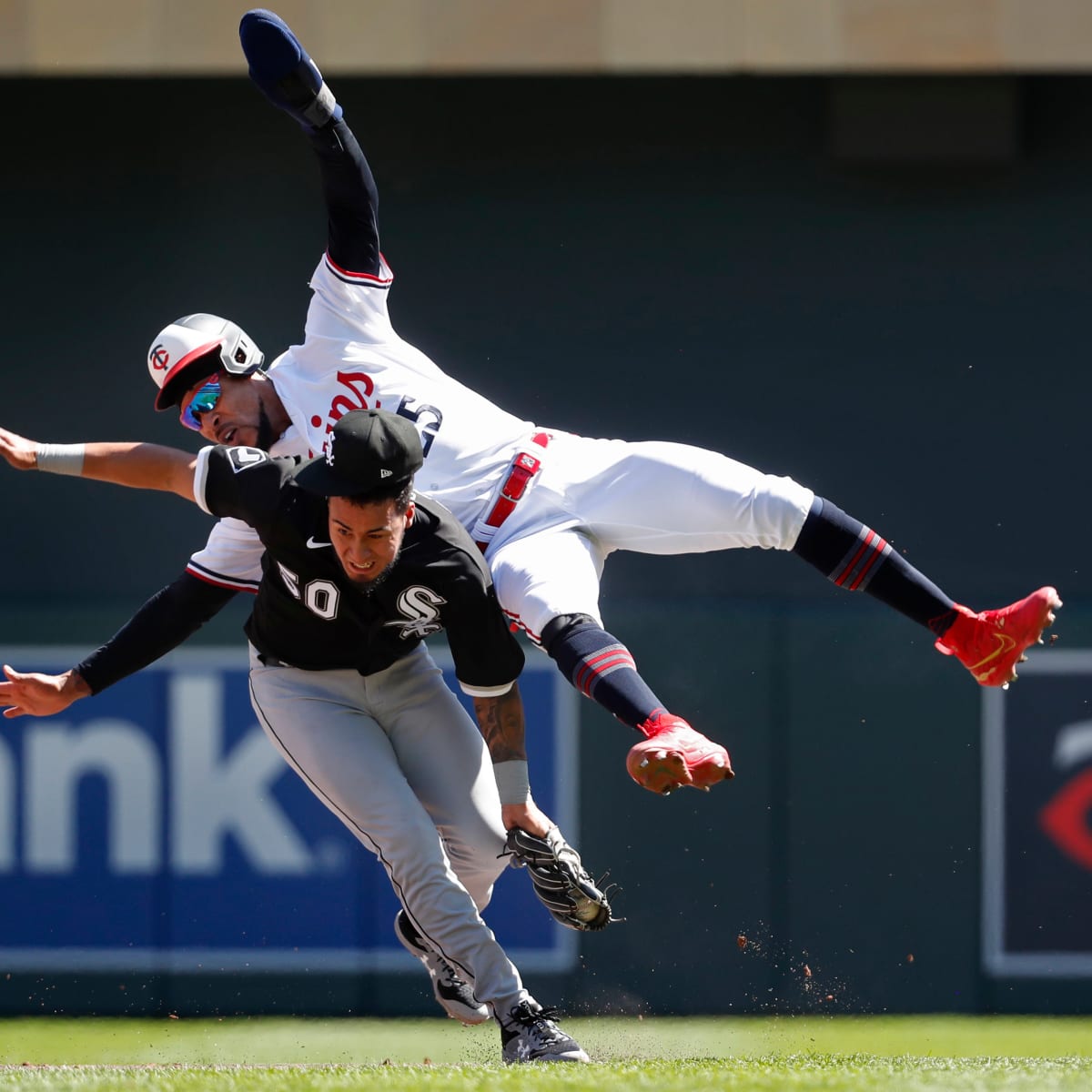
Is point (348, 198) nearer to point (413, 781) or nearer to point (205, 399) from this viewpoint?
A: point (205, 399)

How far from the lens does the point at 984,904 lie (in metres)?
6.59

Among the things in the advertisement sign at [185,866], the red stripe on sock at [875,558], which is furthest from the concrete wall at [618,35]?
the red stripe on sock at [875,558]

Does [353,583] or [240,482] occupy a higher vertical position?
[240,482]

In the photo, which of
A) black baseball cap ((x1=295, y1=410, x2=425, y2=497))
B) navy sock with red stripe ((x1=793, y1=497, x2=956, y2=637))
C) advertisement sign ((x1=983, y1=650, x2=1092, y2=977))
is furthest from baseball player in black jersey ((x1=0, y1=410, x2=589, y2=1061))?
advertisement sign ((x1=983, y1=650, x2=1092, y2=977))

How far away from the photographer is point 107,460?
167 inches

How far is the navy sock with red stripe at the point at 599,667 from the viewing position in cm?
370

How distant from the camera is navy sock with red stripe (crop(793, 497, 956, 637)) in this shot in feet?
13.4

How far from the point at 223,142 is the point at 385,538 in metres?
4.34

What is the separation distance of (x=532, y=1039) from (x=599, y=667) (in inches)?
36.4

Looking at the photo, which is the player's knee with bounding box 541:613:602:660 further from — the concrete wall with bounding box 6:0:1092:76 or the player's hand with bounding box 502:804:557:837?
the concrete wall with bounding box 6:0:1092:76

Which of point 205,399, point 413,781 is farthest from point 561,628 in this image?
point 205,399

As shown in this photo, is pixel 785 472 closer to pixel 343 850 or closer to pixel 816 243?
pixel 816 243

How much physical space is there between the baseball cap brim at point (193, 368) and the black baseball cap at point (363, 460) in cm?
69

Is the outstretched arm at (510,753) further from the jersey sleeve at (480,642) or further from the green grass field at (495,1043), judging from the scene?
the green grass field at (495,1043)
